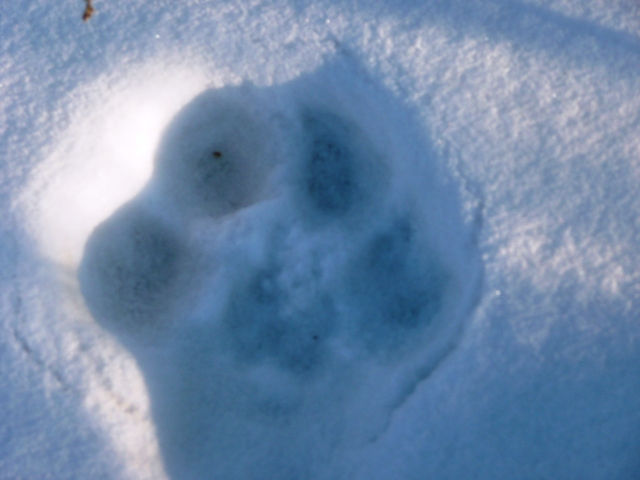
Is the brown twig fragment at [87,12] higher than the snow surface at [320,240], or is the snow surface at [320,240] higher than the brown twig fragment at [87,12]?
the brown twig fragment at [87,12]

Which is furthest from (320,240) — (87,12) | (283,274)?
(87,12)

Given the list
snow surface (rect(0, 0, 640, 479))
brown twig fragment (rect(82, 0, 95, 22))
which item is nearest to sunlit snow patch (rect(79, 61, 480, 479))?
snow surface (rect(0, 0, 640, 479))

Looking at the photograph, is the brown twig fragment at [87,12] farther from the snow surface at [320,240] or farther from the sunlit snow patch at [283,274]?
the sunlit snow patch at [283,274]

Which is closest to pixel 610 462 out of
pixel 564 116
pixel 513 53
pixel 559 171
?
pixel 559 171

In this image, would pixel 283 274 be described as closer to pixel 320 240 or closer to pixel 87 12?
pixel 320 240

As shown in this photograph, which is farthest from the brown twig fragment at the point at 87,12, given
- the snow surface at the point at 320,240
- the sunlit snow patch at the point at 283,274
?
the sunlit snow patch at the point at 283,274

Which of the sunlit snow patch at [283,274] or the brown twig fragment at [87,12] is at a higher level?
the brown twig fragment at [87,12]

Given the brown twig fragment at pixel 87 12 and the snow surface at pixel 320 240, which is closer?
the snow surface at pixel 320 240
